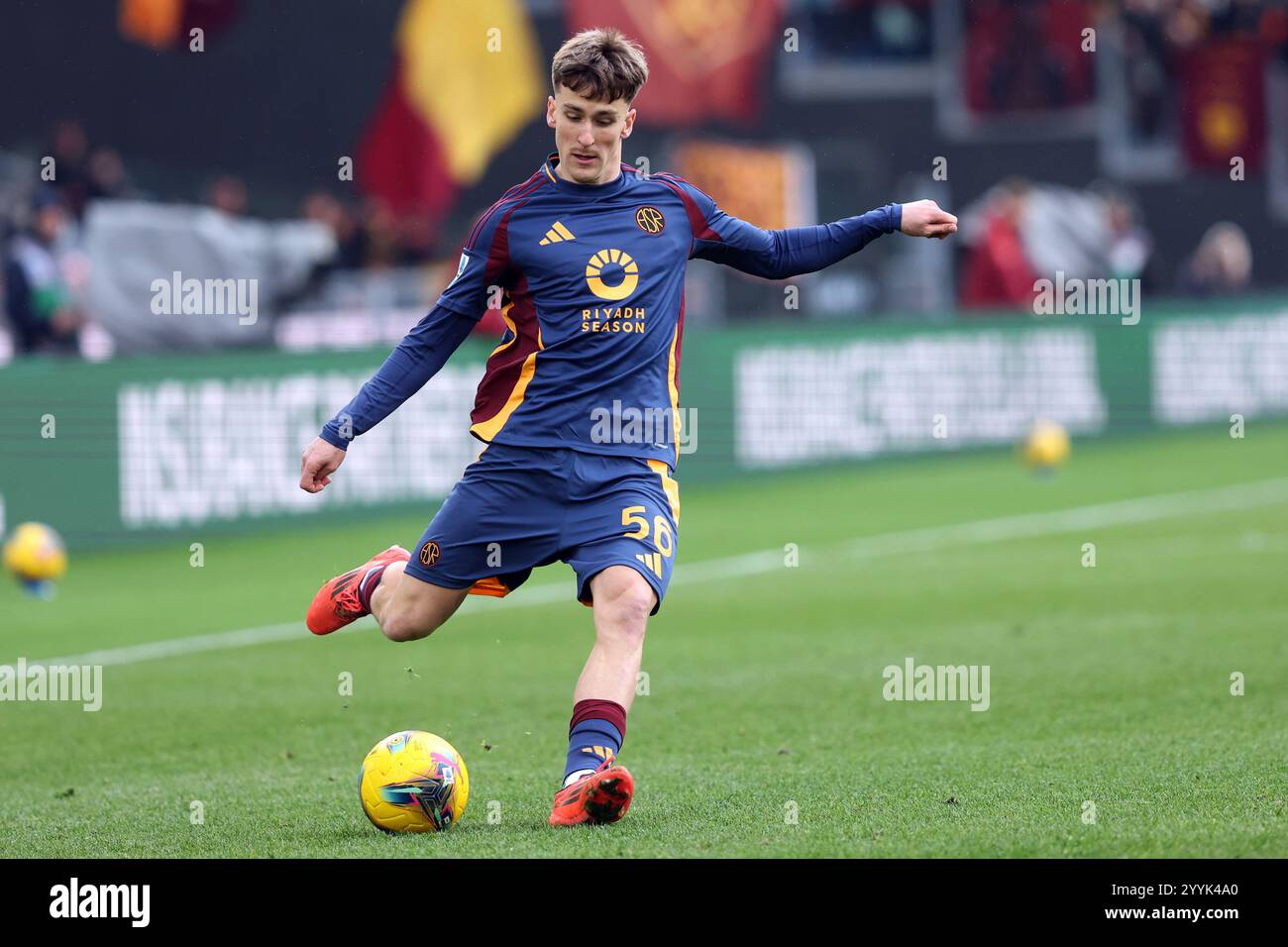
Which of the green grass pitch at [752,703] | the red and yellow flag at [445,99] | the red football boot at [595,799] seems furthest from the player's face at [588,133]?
the red and yellow flag at [445,99]

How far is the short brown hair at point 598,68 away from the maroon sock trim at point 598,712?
1.86m

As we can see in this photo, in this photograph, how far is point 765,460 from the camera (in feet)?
69.4

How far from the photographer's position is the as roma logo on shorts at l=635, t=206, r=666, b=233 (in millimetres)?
6648

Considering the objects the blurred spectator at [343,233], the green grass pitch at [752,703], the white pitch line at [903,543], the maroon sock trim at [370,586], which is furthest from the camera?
the blurred spectator at [343,233]

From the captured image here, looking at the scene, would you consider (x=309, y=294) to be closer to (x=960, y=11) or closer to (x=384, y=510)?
(x=384, y=510)

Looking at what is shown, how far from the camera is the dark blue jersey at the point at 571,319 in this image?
6566mm

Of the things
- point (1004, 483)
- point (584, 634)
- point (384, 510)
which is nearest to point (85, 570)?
point (384, 510)

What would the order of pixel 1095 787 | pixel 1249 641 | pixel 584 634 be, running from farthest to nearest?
pixel 584 634, pixel 1249 641, pixel 1095 787

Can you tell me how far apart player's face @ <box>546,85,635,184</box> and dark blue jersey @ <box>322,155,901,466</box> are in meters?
0.08

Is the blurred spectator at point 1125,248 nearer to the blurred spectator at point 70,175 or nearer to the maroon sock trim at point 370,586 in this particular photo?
the blurred spectator at point 70,175

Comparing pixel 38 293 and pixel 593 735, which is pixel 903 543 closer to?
pixel 38 293

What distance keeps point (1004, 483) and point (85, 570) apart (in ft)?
30.9

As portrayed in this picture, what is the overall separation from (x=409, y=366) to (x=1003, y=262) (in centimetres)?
1990

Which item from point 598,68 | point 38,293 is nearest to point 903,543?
point 38,293
